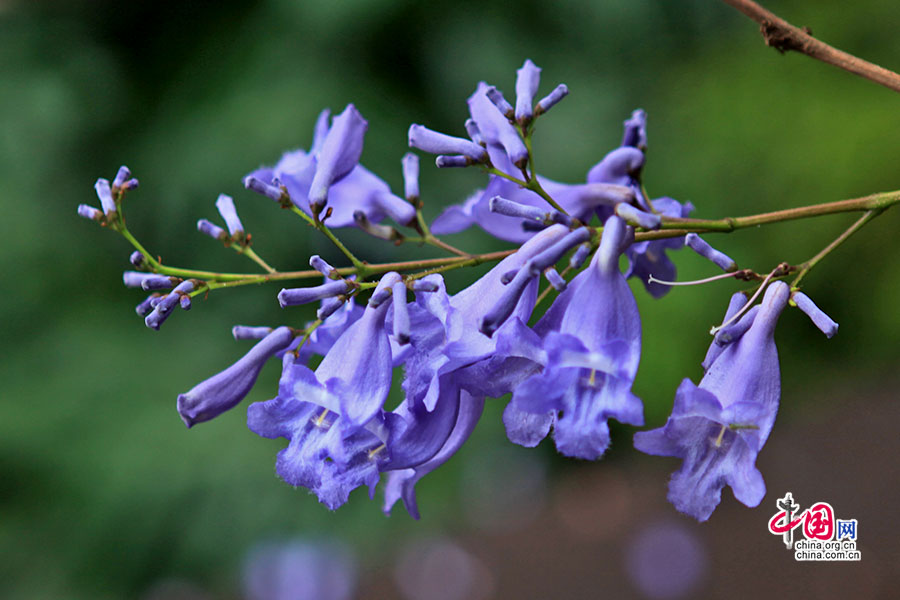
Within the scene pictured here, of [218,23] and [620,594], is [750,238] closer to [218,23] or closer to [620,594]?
[620,594]

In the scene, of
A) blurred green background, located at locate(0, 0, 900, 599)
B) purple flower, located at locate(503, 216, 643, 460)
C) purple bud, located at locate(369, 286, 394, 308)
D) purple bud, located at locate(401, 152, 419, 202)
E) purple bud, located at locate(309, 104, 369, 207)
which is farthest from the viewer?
blurred green background, located at locate(0, 0, 900, 599)

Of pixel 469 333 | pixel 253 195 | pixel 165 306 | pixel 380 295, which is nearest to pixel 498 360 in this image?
pixel 469 333

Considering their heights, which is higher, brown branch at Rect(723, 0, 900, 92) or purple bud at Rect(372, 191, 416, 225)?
brown branch at Rect(723, 0, 900, 92)

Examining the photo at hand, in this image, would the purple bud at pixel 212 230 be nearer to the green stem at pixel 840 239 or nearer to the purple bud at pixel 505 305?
the purple bud at pixel 505 305

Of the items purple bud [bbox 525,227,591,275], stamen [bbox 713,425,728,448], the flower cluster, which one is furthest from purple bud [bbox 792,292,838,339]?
purple bud [bbox 525,227,591,275]

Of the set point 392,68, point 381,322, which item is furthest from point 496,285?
point 392,68

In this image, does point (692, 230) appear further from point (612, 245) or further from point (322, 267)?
point (322, 267)

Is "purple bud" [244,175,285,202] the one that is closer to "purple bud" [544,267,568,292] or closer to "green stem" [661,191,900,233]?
"purple bud" [544,267,568,292]
